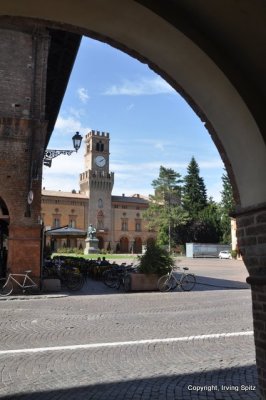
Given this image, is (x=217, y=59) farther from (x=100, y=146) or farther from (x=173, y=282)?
(x=100, y=146)

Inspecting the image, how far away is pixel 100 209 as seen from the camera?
9781 cm

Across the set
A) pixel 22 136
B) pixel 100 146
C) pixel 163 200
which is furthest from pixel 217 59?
pixel 100 146

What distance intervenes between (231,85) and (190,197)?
81.0m

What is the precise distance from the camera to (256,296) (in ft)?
11.0

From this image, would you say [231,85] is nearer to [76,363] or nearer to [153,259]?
[76,363]

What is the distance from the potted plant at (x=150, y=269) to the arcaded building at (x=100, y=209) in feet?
251

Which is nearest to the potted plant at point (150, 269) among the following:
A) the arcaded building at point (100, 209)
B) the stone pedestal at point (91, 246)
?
the stone pedestal at point (91, 246)

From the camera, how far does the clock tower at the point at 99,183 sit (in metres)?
96.4

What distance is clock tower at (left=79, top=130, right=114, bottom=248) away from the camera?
96.4 meters

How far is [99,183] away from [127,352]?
307ft

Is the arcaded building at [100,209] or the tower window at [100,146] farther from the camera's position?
the tower window at [100,146]

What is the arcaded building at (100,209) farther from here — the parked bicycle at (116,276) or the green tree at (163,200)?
the parked bicycle at (116,276)

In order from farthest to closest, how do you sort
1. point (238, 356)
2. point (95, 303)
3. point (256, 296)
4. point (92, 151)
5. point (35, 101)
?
point (92, 151) < point (35, 101) < point (95, 303) < point (238, 356) < point (256, 296)

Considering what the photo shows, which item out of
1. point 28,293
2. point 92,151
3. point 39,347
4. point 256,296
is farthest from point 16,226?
point 92,151
